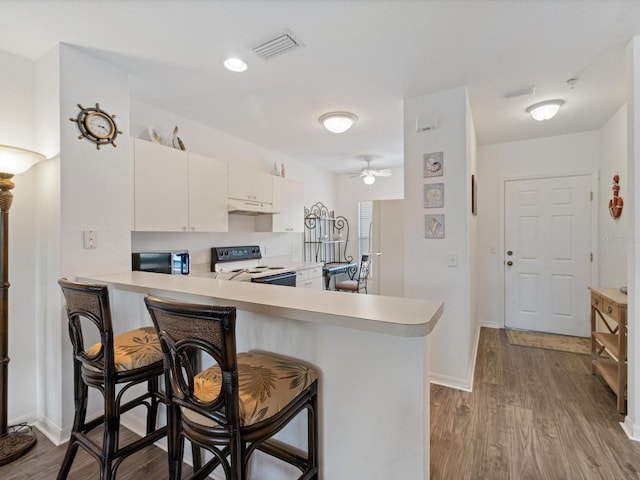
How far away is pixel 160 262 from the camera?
2.66 m

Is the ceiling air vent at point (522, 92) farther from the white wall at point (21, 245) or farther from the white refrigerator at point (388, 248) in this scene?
the white wall at point (21, 245)

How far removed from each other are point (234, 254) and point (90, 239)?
1.84m

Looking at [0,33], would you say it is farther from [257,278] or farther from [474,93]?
[474,93]

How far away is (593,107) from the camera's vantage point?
3.06m

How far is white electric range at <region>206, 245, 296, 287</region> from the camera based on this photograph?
3338 mm

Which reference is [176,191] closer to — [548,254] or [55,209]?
[55,209]

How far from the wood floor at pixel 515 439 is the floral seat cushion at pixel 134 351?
28.3 inches

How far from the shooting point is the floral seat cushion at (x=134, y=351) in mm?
1482

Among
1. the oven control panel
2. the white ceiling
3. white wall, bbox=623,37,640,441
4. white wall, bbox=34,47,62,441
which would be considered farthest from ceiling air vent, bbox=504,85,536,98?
white wall, bbox=34,47,62,441

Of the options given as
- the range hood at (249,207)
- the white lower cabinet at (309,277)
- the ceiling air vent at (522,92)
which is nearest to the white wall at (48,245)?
the range hood at (249,207)

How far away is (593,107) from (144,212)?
4289 millimetres

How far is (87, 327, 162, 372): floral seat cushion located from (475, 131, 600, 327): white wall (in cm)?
391

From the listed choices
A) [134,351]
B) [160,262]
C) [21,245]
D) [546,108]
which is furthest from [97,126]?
[546,108]

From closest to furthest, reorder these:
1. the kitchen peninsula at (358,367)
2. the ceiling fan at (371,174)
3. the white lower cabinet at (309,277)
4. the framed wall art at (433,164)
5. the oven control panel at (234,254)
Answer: the kitchen peninsula at (358,367), the framed wall art at (433,164), the oven control panel at (234,254), the white lower cabinet at (309,277), the ceiling fan at (371,174)
